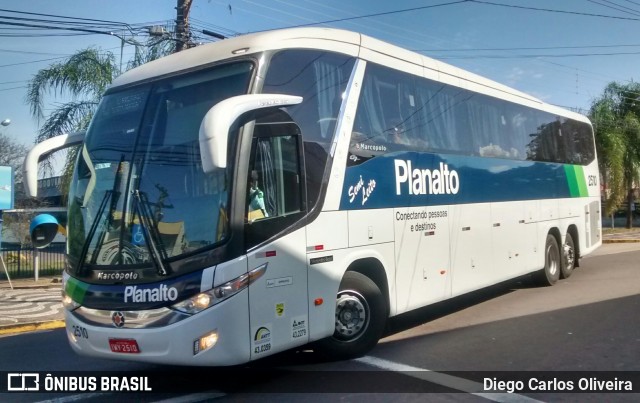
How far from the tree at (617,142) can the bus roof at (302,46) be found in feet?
78.3

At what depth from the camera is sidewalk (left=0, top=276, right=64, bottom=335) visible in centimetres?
1090

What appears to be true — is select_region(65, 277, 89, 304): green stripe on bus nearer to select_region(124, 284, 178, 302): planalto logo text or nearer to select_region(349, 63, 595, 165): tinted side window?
select_region(124, 284, 178, 302): planalto logo text

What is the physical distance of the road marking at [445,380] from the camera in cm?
594

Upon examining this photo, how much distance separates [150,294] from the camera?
571 centimetres

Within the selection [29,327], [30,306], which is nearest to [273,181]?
[29,327]

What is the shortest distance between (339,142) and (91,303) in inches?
126

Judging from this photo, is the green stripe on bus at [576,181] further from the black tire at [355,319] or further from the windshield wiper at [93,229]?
the windshield wiper at [93,229]

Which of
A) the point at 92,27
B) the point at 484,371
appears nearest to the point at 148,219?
the point at 484,371

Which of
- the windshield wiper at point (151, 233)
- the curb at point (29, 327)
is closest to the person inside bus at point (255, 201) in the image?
the windshield wiper at point (151, 233)

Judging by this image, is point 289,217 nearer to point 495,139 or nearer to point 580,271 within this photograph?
point 495,139

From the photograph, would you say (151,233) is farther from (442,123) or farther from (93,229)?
(442,123)

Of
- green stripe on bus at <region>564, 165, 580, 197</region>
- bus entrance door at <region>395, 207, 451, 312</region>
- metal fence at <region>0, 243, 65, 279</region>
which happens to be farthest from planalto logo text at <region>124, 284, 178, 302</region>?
metal fence at <region>0, 243, 65, 279</region>

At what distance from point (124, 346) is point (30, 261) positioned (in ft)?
62.6

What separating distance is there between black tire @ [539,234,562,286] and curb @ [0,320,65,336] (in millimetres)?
9559
